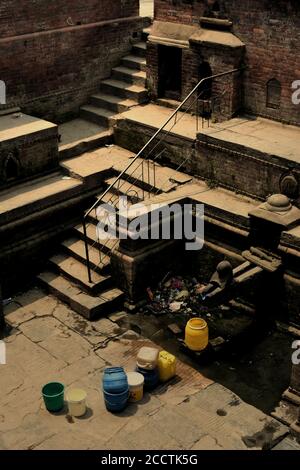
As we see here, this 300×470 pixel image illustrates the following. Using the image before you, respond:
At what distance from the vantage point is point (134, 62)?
57.5 feet

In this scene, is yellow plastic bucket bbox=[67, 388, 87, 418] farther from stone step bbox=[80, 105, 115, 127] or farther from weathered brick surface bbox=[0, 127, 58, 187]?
stone step bbox=[80, 105, 115, 127]

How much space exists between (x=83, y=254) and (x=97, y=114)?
182 inches

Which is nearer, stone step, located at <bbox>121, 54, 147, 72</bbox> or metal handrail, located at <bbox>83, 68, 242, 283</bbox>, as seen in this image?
metal handrail, located at <bbox>83, 68, 242, 283</bbox>

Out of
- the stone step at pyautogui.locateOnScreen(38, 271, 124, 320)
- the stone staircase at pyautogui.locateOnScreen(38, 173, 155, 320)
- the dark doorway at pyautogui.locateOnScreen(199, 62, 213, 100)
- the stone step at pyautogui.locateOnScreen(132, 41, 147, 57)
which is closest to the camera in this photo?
the stone step at pyautogui.locateOnScreen(38, 271, 124, 320)

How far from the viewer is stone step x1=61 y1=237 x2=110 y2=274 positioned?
1309cm

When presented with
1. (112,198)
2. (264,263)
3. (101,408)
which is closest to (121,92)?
(112,198)

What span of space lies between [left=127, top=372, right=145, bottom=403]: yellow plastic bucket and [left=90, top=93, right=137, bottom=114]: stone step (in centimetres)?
789

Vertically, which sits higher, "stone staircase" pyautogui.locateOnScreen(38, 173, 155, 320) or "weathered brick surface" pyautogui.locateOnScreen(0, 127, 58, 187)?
"weathered brick surface" pyautogui.locateOnScreen(0, 127, 58, 187)

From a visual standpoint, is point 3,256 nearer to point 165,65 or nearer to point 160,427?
point 160,427

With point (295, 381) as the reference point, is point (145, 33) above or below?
above

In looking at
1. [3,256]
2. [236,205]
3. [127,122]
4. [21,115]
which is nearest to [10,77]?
[21,115]

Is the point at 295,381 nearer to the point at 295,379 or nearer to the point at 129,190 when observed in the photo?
the point at 295,379

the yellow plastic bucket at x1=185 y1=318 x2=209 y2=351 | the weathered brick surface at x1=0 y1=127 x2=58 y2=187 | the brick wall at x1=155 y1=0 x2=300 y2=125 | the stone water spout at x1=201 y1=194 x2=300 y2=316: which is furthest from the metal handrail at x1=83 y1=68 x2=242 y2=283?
the stone water spout at x1=201 y1=194 x2=300 y2=316

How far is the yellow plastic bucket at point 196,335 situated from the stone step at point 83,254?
7.97ft
